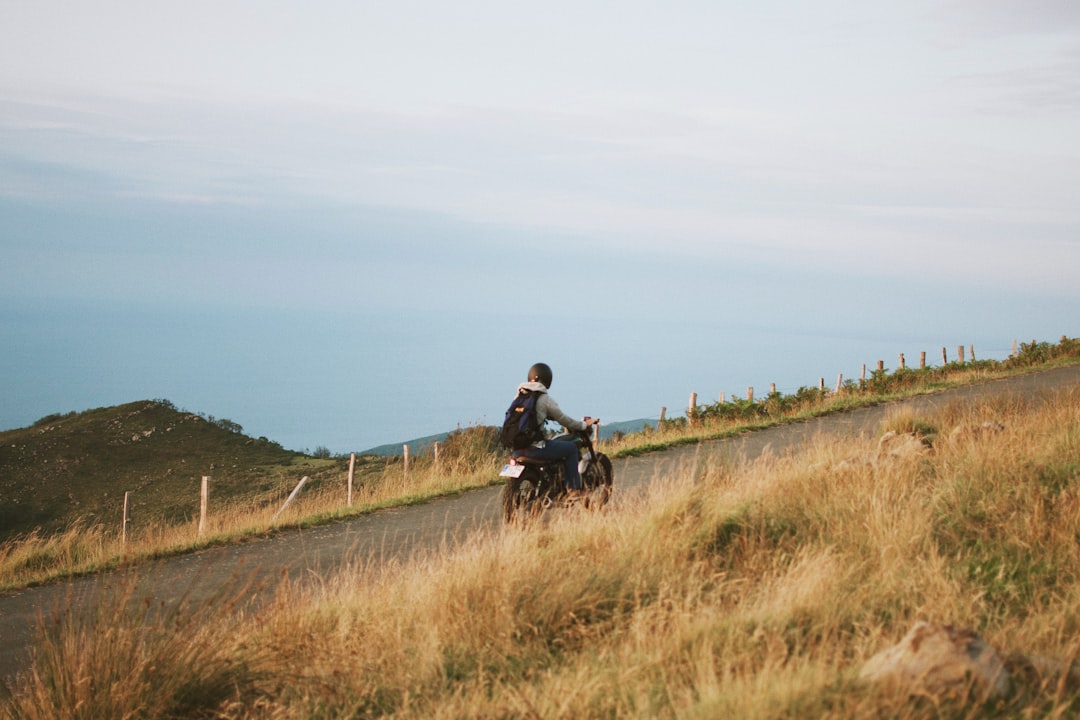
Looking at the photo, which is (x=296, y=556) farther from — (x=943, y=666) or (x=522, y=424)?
(x=943, y=666)

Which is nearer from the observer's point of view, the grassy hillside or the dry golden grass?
the dry golden grass

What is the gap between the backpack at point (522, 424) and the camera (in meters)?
9.92

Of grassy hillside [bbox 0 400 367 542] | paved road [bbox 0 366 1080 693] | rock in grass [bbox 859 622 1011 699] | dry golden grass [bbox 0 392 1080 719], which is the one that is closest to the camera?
rock in grass [bbox 859 622 1011 699]

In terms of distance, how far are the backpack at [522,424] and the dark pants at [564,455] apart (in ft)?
0.38

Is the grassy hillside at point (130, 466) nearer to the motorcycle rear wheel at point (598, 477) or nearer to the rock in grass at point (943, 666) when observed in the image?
the motorcycle rear wheel at point (598, 477)

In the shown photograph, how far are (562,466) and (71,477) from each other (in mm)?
40810

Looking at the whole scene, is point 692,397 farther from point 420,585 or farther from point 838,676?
point 838,676

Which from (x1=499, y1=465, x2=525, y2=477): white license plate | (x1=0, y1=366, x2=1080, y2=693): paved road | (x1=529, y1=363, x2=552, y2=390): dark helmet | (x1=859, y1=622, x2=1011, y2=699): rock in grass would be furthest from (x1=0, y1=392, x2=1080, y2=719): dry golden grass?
(x1=529, y1=363, x2=552, y2=390): dark helmet

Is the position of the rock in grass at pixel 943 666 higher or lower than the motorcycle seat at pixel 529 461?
lower

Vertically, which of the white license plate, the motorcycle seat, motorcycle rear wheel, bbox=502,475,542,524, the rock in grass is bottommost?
the rock in grass

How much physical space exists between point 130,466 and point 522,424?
40.3 m

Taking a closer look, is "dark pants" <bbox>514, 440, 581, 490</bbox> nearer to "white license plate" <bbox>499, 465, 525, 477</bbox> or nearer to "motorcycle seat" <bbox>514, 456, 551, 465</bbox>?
"motorcycle seat" <bbox>514, 456, 551, 465</bbox>

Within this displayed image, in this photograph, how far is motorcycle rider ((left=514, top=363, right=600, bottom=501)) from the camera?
33.0ft

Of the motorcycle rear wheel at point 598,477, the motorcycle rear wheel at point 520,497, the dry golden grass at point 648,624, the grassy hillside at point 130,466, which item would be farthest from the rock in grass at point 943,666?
the grassy hillside at point 130,466
